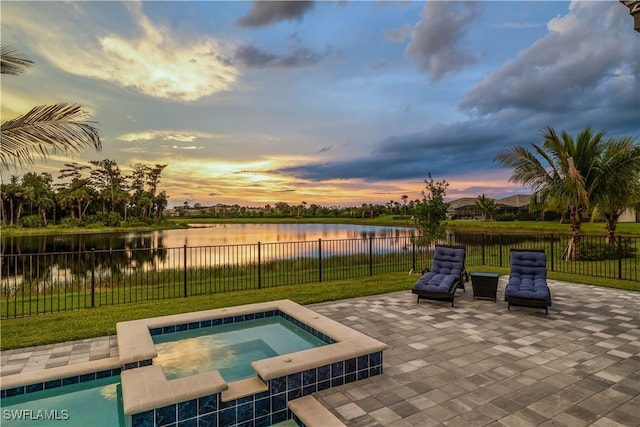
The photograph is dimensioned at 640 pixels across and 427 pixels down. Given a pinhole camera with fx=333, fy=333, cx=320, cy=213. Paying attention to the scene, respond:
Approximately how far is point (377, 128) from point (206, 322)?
12918mm

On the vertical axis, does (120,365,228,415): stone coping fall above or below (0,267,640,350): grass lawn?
above

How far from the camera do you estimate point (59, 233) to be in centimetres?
3588

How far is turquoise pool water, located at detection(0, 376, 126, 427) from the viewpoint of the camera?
312cm

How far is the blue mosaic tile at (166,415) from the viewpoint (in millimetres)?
2683

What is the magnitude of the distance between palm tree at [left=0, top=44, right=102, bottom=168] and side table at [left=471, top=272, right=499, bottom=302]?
295 inches

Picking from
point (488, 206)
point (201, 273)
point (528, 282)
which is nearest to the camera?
point (528, 282)

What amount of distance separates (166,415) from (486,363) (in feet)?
11.1

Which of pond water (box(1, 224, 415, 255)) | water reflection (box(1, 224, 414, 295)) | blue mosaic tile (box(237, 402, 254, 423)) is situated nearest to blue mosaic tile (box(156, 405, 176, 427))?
blue mosaic tile (box(237, 402, 254, 423))

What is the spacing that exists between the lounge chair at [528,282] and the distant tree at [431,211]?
2785 mm

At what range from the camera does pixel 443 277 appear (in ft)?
22.9

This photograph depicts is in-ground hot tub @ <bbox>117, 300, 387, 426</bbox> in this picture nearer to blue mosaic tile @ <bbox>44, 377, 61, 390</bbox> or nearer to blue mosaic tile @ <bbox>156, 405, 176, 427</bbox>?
blue mosaic tile @ <bbox>156, 405, 176, 427</bbox>

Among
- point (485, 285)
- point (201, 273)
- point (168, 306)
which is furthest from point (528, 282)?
point (201, 273)

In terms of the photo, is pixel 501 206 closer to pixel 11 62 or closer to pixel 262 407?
pixel 262 407

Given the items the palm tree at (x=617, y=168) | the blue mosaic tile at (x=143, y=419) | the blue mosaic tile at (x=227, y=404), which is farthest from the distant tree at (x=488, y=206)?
the blue mosaic tile at (x=143, y=419)
